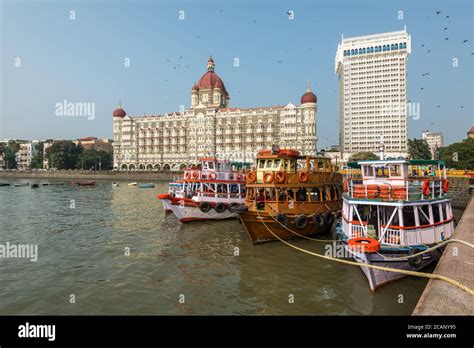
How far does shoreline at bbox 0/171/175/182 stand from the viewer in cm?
10362

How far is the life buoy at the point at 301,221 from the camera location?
1909cm

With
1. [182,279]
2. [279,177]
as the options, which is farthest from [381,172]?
[182,279]

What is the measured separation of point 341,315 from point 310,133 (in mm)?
93467

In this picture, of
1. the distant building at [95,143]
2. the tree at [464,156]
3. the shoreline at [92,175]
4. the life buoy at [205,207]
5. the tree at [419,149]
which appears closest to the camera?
the life buoy at [205,207]

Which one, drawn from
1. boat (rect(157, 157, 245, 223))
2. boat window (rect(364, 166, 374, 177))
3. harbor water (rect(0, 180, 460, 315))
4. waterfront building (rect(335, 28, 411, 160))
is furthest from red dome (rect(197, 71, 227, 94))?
boat window (rect(364, 166, 374, 177))

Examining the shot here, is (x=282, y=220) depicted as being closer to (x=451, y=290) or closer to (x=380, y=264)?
(x=380, y=264)

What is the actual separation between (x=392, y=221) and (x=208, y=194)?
1690 centimetres

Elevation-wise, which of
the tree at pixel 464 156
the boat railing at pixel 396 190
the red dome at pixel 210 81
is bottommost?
the boat railing at pixel 396 190

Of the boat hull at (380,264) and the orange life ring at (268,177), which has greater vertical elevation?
the orange life ring at (268,177)

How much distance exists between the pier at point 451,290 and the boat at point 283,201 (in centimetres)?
797

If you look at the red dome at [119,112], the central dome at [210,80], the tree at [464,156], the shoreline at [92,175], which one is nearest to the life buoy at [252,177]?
the tree at [464,156]

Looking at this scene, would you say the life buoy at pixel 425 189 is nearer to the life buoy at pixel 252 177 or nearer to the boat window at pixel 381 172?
the boat window at pixel 381 172

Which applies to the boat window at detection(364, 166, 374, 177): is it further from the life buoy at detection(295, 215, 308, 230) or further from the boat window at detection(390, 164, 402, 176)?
the life buoy at detection(295, 215, 308, 230)

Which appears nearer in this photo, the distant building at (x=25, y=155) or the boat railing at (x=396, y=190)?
the boat railing at (x=396, y=190)
